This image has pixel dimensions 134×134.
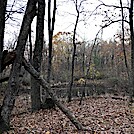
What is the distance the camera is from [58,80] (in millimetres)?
44219

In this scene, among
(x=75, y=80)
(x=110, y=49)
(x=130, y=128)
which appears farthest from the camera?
(x=110, y=49)

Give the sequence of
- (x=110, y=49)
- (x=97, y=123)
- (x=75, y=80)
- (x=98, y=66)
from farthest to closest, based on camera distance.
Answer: (x=110, y=49) < (x=98, y=66) < (x=75, y=80) < (x=97, y=123)

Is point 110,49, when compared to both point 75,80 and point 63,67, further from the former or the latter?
point 75,80

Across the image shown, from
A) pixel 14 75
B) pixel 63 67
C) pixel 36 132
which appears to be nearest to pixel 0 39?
pixel 14 75

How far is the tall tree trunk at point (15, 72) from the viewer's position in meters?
8.10

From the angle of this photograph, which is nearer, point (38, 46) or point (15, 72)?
point (15, 72)

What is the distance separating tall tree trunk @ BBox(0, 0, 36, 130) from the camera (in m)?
8.10

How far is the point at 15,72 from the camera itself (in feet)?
27.1

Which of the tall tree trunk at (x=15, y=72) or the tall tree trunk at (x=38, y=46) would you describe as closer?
the tall tree trunk at (x=15, y=72)

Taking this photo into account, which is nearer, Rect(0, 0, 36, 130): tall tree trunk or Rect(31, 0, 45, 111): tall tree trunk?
Rect(0, 0, 36, 130): tall tree trunk

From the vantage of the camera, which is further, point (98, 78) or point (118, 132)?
point (98, 78)

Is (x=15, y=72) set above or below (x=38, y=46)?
below

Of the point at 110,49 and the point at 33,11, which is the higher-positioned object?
the point at 110,49

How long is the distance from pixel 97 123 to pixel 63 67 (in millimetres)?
54964
